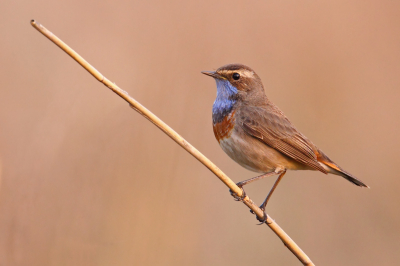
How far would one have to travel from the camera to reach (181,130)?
4.91 metres

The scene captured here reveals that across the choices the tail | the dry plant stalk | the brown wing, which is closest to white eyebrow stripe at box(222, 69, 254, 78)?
the brown wing

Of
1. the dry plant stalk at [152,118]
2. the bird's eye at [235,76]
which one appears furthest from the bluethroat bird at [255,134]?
the dry plant stalk at [152,118]

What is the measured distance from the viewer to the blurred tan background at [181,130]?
4043mm

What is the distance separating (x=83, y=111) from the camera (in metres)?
4.68

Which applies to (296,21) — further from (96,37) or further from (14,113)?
(14,113)

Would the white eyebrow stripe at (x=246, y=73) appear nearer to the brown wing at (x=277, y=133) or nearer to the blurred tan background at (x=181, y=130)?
the brown wing at (x=277, y=133)

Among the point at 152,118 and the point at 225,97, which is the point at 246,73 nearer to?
the point at 225,97

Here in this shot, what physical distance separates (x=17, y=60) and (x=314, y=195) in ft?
12.4

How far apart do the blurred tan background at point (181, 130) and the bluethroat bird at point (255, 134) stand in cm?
74

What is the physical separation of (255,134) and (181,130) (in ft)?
3.46

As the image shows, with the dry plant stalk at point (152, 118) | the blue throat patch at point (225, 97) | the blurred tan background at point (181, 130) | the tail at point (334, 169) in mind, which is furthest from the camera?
the blue throat patch at point (225, 97)

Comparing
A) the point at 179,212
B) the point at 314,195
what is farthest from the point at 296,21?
the point at 179,212

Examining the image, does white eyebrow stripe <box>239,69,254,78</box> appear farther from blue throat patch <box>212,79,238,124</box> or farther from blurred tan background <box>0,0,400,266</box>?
blurred tan background <box>0,0,400,266</box>

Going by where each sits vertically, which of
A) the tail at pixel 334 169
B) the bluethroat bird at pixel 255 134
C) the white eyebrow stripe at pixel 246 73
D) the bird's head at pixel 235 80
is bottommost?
the tail at pixel 334 169
